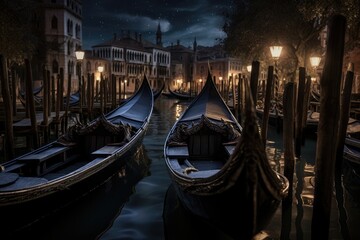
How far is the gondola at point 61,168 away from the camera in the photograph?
3.33 m

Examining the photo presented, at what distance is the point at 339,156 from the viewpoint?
5496mm

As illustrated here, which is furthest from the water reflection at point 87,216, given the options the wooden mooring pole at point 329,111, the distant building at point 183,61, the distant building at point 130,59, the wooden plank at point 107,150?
the distant building at point 183,61

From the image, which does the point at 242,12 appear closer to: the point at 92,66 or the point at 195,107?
the point at 195,107

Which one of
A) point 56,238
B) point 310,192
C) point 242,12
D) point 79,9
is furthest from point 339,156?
point 79,9

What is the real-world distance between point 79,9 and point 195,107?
29238 mm

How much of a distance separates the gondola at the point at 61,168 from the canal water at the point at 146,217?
24 centimetres

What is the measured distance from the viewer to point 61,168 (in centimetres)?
531

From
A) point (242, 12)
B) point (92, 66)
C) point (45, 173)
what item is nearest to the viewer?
point (45, 173)

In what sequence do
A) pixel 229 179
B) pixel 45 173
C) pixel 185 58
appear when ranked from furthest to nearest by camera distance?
1. pixel 185 58
2. pixel 45 173
3. pixel 229 179

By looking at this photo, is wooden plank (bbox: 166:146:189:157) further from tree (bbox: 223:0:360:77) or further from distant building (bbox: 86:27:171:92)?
distant building (bbox: 86:27:171:92)

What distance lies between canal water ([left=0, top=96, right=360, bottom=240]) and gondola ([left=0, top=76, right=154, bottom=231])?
239 millimetres

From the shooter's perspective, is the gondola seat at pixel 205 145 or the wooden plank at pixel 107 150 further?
the gondola seat at pixel 205 145

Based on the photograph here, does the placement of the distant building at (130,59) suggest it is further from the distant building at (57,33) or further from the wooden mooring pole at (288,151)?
the wooden mooring pole at (288,151)

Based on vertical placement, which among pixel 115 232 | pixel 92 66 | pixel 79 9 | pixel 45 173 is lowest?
pixel 115 232
